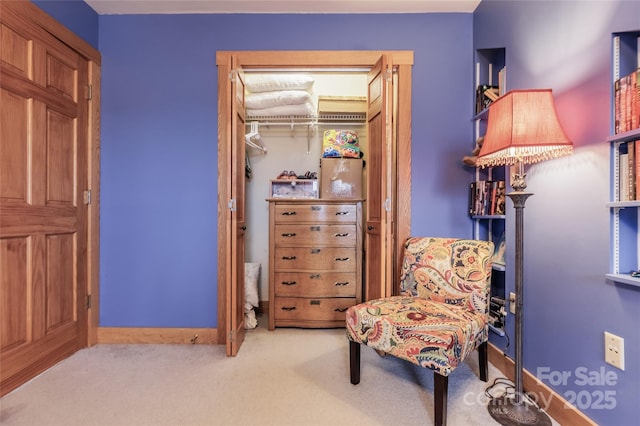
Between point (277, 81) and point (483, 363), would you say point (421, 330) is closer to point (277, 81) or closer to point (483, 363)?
point (483, 363)

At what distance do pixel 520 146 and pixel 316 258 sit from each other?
1711 millimetres

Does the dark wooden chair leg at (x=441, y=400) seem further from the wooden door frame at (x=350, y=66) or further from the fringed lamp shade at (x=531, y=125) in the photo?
the fringed lamp shade at (x=531, y=125)

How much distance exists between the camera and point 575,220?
1.32m

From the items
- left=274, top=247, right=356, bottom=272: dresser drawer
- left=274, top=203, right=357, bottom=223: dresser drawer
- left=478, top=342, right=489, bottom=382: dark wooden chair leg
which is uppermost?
left=274, top=203, right=357, bottom=223: dresser drawer

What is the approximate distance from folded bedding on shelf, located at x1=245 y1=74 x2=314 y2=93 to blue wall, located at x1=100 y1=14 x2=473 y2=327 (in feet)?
1.38

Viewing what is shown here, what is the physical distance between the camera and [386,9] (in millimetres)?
2139

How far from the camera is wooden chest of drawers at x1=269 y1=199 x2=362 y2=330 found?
250 centimetres

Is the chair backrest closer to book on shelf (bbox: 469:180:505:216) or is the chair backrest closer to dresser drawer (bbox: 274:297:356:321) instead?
book on shelf (bbox: 469:180:505:216)

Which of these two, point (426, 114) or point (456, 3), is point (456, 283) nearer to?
point (426, 114)

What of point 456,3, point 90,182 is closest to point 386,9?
point 456,3

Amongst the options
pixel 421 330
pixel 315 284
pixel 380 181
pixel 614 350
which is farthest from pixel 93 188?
pixel 614 350

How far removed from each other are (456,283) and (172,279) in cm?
202

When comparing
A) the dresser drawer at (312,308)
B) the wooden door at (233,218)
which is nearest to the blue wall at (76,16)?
the wooden door at (233,218)

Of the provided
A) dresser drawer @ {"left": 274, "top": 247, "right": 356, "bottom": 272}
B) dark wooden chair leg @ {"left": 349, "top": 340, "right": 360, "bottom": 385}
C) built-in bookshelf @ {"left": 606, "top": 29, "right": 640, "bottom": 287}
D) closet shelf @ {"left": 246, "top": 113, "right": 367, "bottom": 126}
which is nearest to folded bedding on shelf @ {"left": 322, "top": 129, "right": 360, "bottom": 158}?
closet shelf @ {"left": 246, "top": 113, "right": 367, "bottom": 126}
